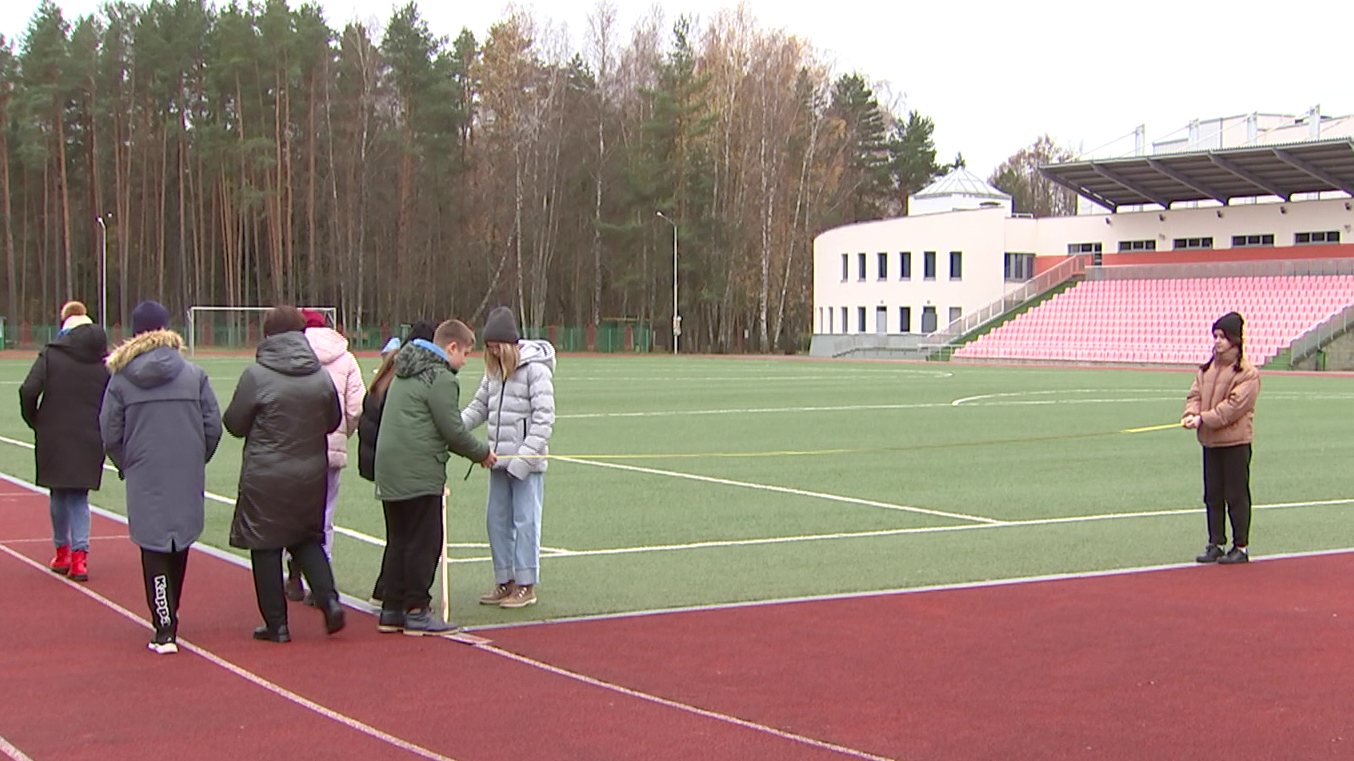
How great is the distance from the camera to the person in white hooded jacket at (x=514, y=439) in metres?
8.88

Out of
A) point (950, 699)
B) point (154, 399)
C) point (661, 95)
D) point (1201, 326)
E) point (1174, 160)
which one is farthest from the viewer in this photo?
point (661, 95)

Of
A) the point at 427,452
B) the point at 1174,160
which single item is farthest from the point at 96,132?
the point at 427,452

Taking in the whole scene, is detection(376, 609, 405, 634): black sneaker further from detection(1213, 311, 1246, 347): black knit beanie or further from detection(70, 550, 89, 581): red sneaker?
detection(1213, 311, 1246, 347): black knit beanie

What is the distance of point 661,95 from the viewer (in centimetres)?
8275

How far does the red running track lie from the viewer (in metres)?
6.09

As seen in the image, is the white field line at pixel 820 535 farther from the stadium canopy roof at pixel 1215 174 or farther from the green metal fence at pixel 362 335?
the green metal fence at pixel 362 335

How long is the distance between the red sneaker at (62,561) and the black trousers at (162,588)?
270cm

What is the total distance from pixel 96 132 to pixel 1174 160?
59.7m

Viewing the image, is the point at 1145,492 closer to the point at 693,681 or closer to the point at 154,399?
the point at 693,681

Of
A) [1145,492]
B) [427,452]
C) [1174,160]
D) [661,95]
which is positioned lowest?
[1145,492]

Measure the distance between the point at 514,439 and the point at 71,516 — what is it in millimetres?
3460

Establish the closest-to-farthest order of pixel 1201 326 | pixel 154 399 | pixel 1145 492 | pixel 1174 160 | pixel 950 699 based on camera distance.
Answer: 1. pixel 950 699
2. pixel 154 399
3. pixel 1145 492
4. pixel 1201 326
5. pixel 1174 160

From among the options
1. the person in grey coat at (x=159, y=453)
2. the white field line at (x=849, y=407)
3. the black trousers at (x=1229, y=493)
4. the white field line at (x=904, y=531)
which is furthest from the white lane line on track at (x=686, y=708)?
the white field line at (x=849, y=407)

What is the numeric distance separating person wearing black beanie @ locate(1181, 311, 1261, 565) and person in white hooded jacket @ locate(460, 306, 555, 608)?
499 centimetres
